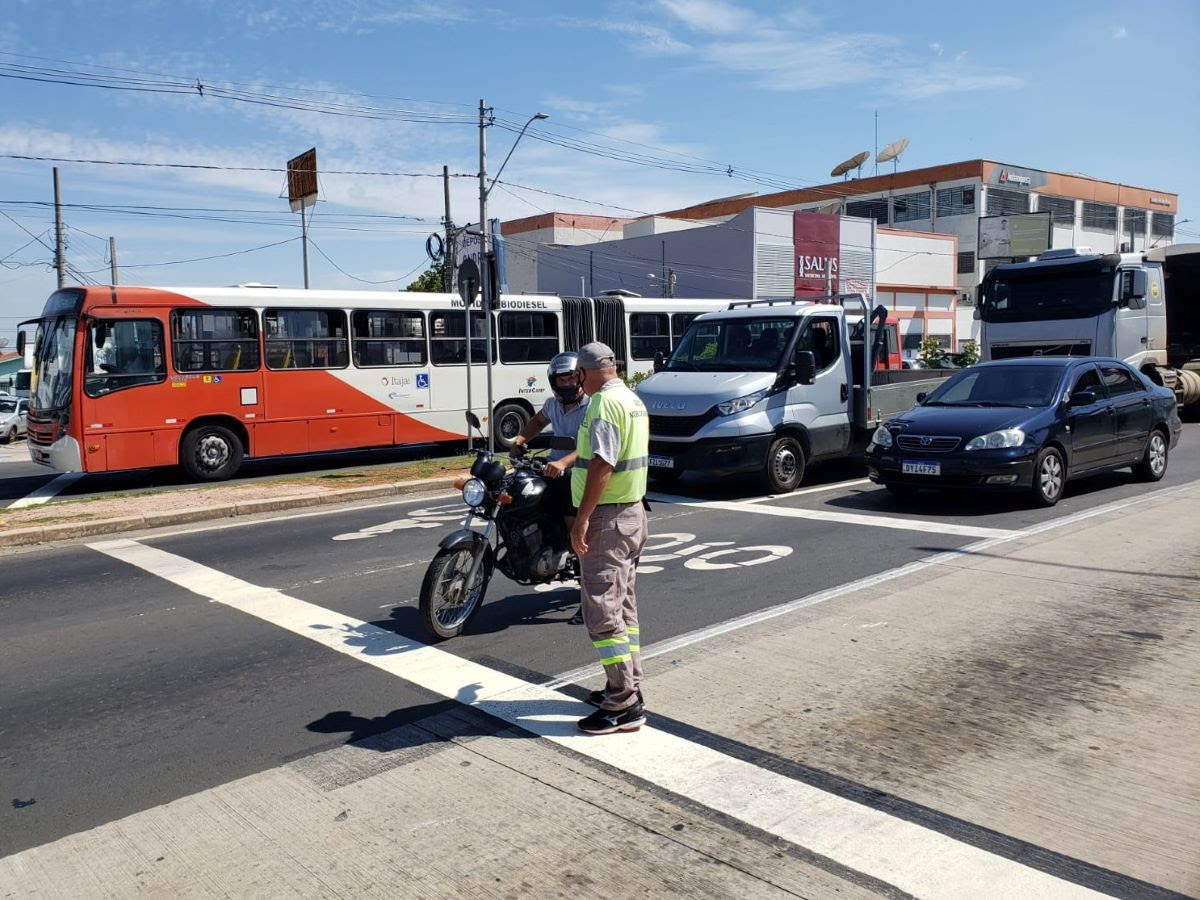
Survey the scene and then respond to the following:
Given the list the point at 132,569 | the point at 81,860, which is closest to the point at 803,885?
the point at 81,860

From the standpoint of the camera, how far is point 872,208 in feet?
226

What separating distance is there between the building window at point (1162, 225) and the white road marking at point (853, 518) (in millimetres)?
78814

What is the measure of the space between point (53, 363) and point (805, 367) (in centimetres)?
1073

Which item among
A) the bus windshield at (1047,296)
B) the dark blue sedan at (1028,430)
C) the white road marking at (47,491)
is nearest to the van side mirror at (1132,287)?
the bus windshield at (1047,296)

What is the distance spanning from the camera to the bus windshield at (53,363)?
14.4m

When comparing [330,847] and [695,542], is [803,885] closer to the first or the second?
[330,847]

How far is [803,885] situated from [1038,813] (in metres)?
1.11

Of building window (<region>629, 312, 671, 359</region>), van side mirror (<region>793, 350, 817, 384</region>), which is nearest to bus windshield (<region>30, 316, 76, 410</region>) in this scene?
van side mirror (<region>793, 350, 817, 384</region>)

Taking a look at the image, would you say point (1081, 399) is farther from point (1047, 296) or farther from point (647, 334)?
point (647, 334)

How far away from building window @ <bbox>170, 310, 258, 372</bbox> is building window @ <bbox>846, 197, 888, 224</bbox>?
58603mm

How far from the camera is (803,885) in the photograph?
10.9ft

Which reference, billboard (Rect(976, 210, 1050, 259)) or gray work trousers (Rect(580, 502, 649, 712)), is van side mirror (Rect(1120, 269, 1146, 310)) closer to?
gray work trousers (Rect(580, 502, 649, 712))

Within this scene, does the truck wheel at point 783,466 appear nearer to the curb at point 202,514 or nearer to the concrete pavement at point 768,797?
the curb at point 202,514

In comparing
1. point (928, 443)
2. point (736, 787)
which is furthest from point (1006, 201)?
point (736, 787)
